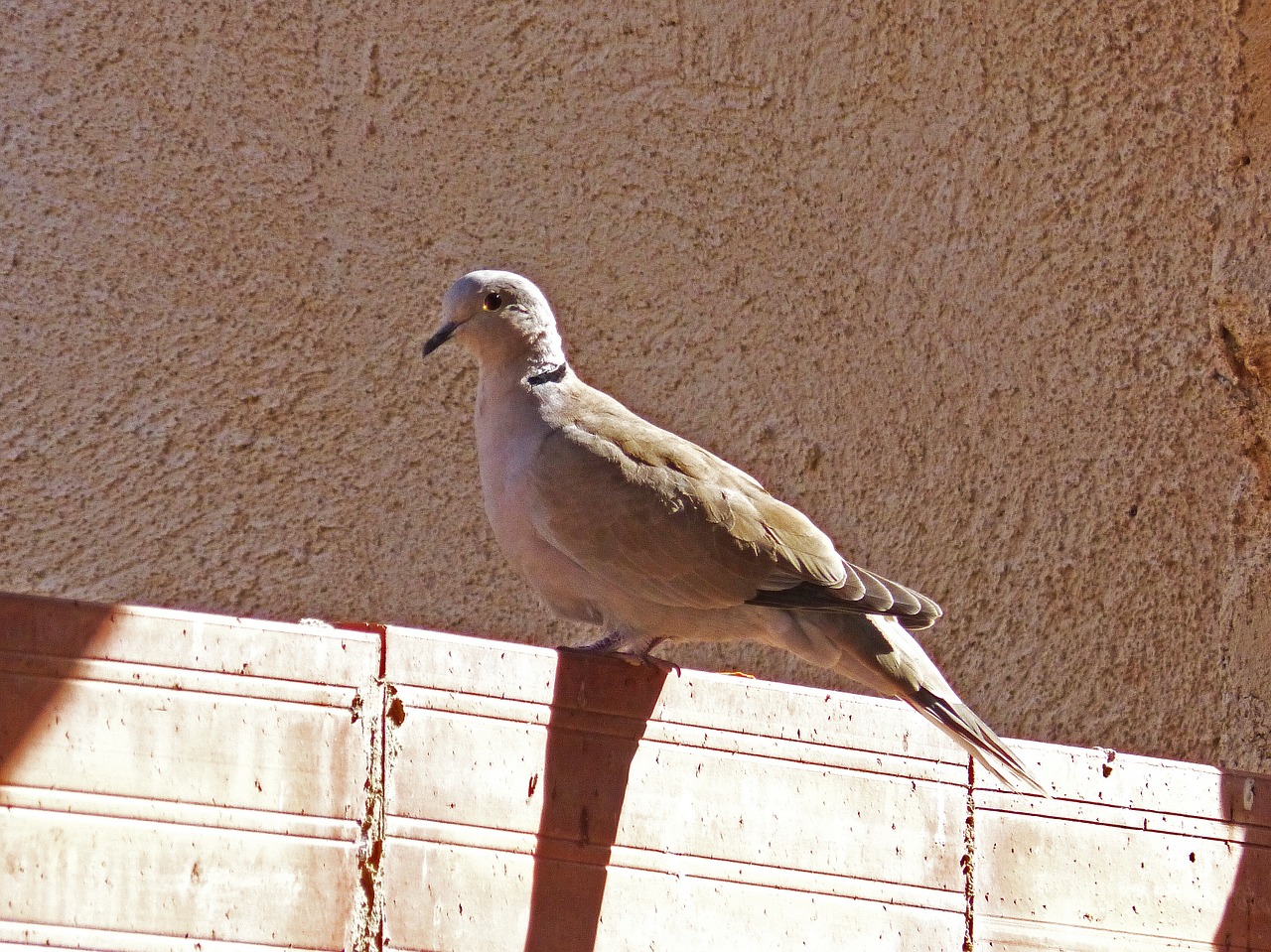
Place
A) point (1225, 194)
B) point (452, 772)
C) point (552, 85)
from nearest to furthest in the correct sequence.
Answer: point (452, 772), point (552, 85), point (1225, 194)

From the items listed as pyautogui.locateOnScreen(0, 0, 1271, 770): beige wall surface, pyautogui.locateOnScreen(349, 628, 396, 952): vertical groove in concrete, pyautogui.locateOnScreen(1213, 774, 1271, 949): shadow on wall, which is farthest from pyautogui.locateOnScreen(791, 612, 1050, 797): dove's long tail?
pyautogui.locateOnScreen(0, 0, 1271, 770): beige wall surface

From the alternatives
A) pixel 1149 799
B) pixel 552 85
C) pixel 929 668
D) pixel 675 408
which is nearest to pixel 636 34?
pixel 552 85

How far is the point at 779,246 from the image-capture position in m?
4.20

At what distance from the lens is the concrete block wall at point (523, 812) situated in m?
2.08

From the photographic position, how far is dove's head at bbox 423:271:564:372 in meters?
2.96

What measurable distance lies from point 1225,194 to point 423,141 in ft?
7.62

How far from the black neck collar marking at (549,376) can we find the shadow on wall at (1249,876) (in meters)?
1.41

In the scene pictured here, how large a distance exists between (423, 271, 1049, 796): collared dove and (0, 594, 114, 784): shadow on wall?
32.7 inches

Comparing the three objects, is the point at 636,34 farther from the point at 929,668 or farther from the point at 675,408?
the point at 929,668

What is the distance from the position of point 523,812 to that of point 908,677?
2.32ft

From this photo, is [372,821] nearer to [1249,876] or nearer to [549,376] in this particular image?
[549,376]

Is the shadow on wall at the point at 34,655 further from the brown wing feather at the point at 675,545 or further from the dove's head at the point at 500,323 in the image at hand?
the dove's head at the point at 500,323

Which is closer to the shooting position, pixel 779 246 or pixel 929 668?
pixel 929 668

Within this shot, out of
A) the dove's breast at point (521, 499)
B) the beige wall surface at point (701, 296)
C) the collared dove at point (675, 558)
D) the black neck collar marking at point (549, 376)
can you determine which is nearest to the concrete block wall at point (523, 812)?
the collared dove at point (675, 558)
